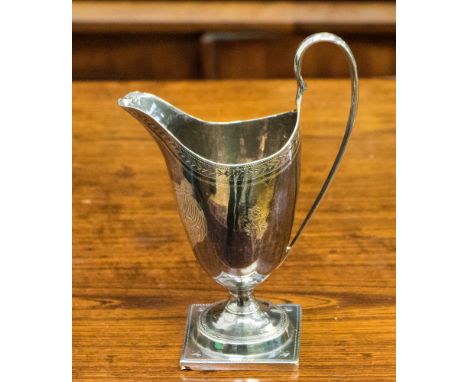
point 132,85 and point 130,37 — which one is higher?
point 130,37

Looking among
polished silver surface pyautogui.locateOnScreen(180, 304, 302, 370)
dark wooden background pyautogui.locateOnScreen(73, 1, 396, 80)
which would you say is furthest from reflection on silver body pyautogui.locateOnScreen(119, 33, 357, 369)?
dark wooden background pyautogui.locateOnScreen(73, 1, 396, 80)

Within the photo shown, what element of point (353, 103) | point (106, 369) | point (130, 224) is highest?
point (353, 103)

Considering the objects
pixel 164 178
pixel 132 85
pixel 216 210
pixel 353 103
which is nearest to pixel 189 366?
pixel 216 210

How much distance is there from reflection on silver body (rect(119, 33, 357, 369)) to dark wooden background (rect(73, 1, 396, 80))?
1373mm

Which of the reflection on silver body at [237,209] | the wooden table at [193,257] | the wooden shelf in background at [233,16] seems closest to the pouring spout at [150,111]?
the reflection on silver body at [237,209]

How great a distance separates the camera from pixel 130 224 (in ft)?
4.25

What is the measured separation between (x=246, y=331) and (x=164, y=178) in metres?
0.42

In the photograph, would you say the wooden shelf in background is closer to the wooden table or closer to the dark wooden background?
the dark wooden background

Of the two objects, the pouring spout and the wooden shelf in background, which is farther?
the wooden shelf in background

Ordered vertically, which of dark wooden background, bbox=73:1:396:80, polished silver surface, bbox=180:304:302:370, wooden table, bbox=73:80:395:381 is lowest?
polished silver surface, bbox=180:304:302:370

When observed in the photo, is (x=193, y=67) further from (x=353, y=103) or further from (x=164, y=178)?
(x=353, y=103)

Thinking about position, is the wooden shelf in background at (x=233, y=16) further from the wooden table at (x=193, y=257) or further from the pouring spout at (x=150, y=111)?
the pouring spout at (x=150, y=111)

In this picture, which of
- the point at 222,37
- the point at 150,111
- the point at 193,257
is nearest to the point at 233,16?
the point at 222,37

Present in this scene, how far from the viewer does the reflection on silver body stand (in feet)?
3.13
